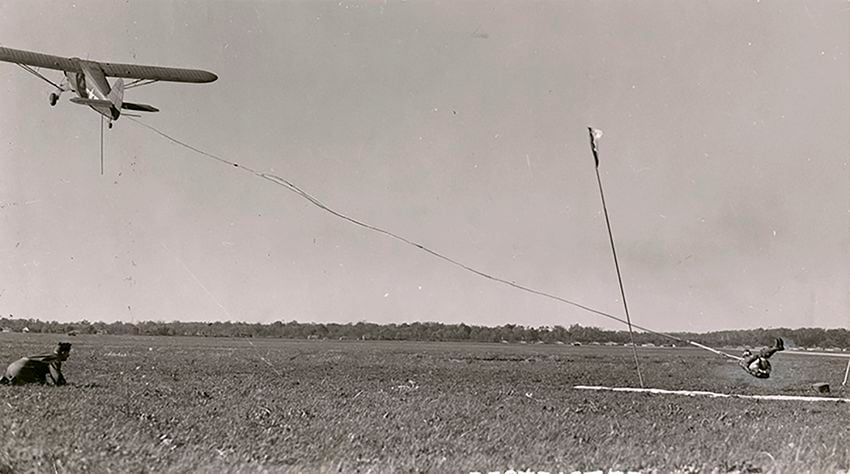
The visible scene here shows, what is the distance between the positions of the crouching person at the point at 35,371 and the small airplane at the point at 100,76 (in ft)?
21.5

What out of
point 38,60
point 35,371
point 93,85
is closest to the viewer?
point 38,60

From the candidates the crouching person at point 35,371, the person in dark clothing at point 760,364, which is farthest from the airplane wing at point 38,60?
the person in dark clothing at point 760,364

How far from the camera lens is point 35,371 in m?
19.2

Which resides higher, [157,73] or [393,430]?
[157,73]

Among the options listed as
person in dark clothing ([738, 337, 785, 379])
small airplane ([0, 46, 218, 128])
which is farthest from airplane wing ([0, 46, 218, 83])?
person in dark clothing ([738, 337, 785, 379])

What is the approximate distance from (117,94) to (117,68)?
650mm

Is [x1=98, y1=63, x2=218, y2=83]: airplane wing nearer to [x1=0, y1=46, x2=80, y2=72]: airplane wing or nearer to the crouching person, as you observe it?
[x1=0, y1=46, x2=80, y2=72]: airplane wing

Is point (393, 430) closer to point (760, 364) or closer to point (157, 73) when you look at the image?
point (157, 73)

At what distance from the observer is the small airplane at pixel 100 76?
1700 centimetres

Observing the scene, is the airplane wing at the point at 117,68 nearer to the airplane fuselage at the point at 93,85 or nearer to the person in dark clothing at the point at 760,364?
the airplane fuselage at the point at 93,85

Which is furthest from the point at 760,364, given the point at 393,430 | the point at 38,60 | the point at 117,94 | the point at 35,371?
the point at 38,60

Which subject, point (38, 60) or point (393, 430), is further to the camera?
point (38, 60)

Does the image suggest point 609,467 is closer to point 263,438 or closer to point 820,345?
point 263,438

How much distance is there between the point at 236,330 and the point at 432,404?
4337 inches
